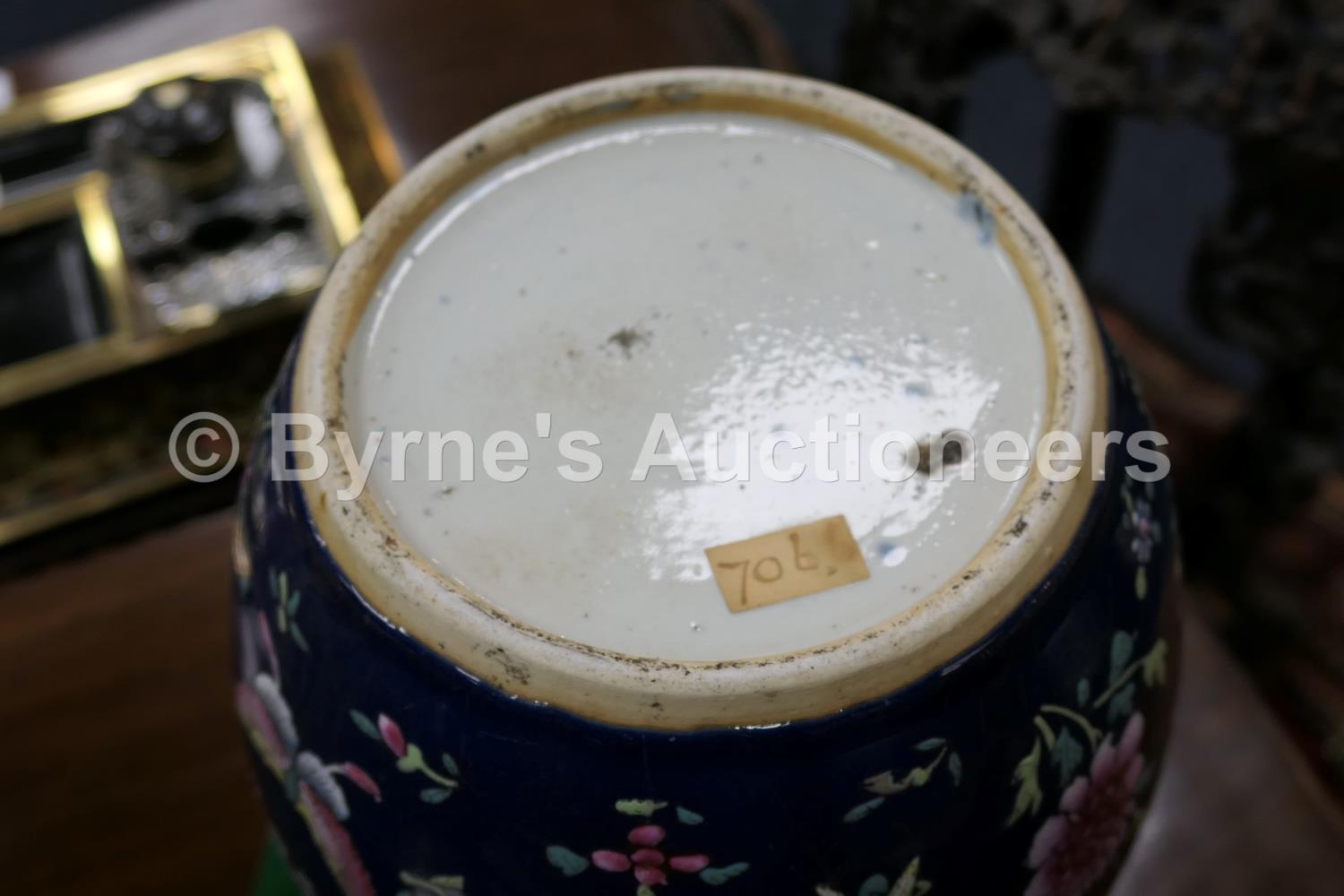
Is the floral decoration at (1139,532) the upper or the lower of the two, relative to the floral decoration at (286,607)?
lower

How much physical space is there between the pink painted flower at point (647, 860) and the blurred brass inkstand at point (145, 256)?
82cm

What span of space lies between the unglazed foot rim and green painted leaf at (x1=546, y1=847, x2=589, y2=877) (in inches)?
2.3

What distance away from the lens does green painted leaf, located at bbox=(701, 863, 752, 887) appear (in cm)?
47

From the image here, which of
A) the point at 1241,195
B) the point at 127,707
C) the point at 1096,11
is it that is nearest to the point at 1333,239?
the point at 1241,195

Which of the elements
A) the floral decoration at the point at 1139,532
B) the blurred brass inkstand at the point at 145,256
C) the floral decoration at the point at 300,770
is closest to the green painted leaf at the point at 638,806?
the floral decoration at the point at 300,770

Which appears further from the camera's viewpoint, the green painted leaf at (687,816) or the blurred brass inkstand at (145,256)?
the blurred brass inkstand at (145,256)

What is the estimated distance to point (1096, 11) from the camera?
1010mm

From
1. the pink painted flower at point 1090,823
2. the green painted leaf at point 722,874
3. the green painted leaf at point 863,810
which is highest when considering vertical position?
the green painted leaf at point 863,810

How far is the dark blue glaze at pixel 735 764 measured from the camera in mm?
458

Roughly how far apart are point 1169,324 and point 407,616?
1.41 metres

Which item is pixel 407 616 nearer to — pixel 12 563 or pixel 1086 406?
pixel 1086 406

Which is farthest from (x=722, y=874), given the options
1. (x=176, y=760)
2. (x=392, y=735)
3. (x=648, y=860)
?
(x=176, y=760)

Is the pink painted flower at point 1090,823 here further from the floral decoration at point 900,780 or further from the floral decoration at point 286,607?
the floral decoration at point 286,607

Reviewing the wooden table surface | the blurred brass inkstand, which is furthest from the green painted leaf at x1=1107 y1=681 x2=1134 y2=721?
the blurred brass inkstand
